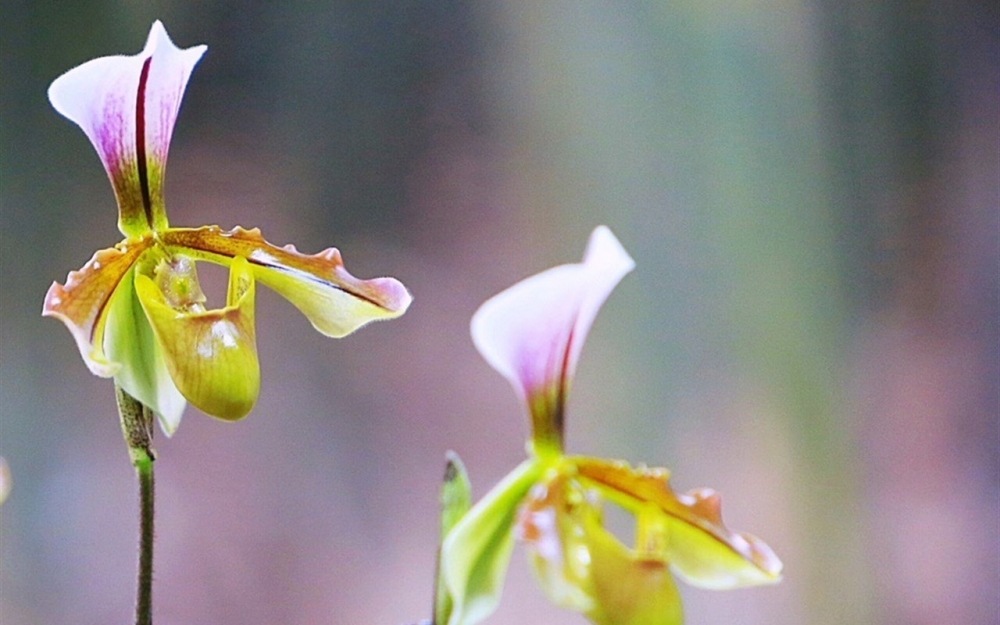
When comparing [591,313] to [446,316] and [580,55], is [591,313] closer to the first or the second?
[446,316]

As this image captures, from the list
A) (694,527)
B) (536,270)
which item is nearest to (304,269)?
(694,527)

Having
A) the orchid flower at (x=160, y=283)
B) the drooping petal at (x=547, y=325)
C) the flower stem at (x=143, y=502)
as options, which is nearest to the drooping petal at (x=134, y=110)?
the orchid flower at (x=160, y=283)

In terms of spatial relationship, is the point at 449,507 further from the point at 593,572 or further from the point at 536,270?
the point at 536,270

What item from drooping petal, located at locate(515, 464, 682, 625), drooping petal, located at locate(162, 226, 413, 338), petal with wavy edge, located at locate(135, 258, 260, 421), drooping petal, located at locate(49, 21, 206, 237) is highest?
drooping petal, located at locate(49, 21, 206, 237)

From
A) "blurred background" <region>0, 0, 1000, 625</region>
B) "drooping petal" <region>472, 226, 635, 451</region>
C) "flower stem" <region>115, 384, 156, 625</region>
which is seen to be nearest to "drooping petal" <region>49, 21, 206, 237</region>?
"flower stem" <region>115, 384, 156, 625</region>

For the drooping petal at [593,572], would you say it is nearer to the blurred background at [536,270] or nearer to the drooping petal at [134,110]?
the drooping petal at [134,110]

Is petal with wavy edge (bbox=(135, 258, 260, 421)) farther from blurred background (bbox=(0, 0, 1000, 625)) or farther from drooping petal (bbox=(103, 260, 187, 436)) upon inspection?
blurred background (bbox=(0, 0, 1000, 625))
